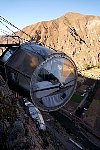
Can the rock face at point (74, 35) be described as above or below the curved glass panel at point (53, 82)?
above

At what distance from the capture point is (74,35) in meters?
119

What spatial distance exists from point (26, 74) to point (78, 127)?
113 ft

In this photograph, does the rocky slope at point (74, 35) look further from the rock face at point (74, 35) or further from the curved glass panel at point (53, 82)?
the curved glass panel at point (53, 82)

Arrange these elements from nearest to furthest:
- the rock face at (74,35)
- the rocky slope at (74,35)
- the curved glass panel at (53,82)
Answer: the curved glass panel at (53,82)
the rock face at (74,35)
the rocky slope at (74,35)

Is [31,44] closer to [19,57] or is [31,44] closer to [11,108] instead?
[19,57]

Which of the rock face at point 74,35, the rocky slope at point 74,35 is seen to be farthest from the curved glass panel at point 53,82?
the rocky slope at point 74,35

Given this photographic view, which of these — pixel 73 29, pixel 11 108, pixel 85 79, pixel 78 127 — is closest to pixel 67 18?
pixel 73 29

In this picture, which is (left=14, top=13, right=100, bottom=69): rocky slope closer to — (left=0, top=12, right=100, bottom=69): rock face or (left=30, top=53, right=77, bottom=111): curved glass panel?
(left=0, top=12, right=100, bottom=69): rock face

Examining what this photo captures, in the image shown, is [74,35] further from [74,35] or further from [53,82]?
[53,82]

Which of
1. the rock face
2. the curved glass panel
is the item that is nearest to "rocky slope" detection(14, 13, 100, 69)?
the rock face

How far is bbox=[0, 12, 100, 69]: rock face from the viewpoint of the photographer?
363 feet

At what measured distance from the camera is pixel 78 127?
41.4 m

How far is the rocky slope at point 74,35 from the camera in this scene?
11077 centimetres

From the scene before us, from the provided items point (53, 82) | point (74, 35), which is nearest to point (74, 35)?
point (74, 35)
